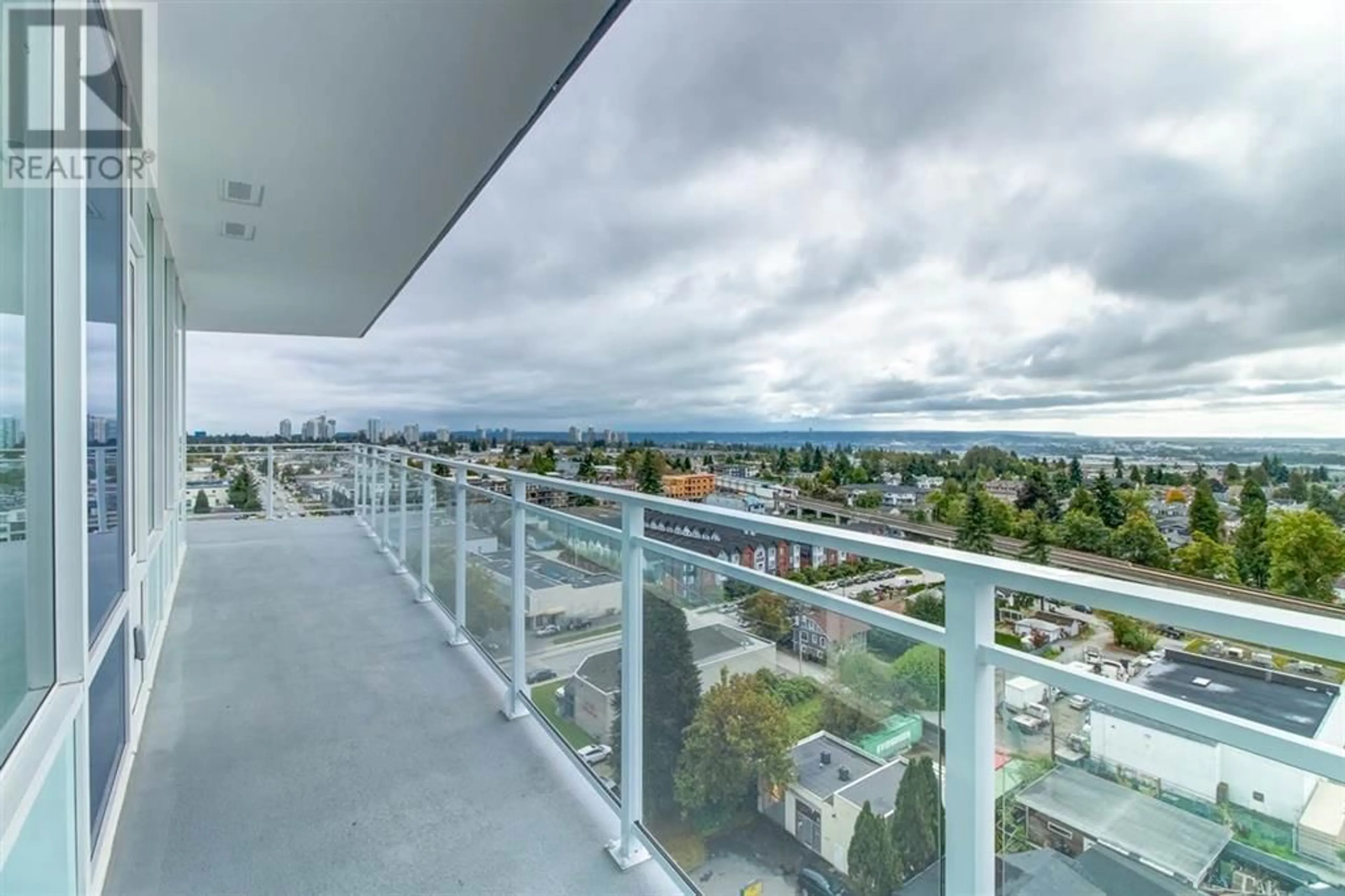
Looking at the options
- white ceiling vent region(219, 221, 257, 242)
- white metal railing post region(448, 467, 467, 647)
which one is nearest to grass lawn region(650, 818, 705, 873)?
white metal railing post region(448, 467, 467, 647)

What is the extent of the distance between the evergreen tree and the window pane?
9.07 feet

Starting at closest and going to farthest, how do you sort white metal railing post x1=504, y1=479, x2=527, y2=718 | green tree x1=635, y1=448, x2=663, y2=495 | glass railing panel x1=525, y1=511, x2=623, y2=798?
1. glass railing panel x1=525, y1=511, x2=623, y2=798
2. green tree x1=635, y1=448, x2=663, y2=495
3. white metal railing post x1=504, y1=479, x2=527, y2=718

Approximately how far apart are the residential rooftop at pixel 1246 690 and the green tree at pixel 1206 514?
1.22 meters

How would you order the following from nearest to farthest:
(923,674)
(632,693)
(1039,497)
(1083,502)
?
(923,674) → (632,693) → (1083,502) → (1039,497)

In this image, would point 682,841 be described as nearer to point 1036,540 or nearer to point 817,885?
point 817,885

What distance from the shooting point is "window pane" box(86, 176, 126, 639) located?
173 centimetres

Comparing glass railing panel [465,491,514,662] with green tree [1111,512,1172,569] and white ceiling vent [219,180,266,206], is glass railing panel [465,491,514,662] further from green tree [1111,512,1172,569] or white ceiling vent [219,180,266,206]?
green tree [1111,512,1172,569]

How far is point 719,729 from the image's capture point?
1.64 m

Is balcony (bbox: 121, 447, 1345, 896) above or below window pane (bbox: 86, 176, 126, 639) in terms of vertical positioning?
below

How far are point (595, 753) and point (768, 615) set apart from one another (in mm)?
1208

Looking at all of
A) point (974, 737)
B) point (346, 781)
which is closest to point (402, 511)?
point (346, 781)

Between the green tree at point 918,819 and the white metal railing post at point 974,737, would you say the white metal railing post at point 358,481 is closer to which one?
the green tree at point 918,819

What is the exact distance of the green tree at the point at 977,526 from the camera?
1544 millimetres

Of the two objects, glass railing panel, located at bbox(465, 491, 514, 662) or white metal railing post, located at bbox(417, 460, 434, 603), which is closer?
glass railing panel, located at bbox(465, 491, 514, 662)
